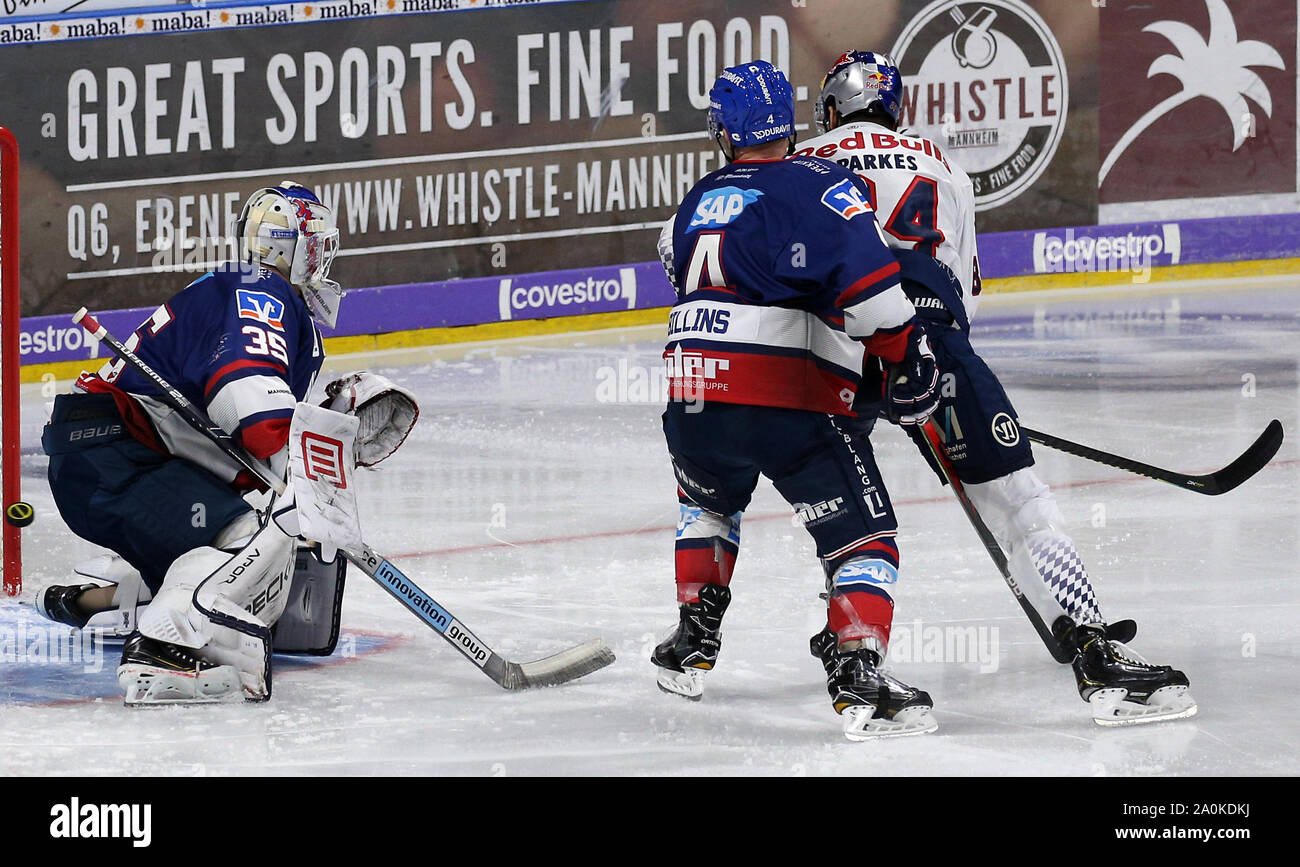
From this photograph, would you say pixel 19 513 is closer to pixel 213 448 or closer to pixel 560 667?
pixel 213 448

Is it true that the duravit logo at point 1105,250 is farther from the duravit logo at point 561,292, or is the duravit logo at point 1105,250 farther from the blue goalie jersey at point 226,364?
the blue goalie jersey at point 226,364

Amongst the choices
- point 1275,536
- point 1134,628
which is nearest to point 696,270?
point 1134,628

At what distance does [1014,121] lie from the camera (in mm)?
10102

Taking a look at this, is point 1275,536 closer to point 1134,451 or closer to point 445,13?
point 1134,451

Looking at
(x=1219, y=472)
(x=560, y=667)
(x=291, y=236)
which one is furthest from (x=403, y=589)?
(x=1219, y=472)

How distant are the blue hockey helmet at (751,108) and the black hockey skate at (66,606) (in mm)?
1924

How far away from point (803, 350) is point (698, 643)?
0.70 meters

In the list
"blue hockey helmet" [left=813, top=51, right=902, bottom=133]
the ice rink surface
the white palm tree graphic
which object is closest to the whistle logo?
the white palm tree graphic

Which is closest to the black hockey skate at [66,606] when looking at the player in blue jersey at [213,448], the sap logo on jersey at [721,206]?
the player in blue jersey at [213,448]

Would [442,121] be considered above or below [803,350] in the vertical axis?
above

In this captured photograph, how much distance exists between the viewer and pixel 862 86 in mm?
4133

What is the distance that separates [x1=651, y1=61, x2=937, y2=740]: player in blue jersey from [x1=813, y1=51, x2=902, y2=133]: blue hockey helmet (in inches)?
14.1

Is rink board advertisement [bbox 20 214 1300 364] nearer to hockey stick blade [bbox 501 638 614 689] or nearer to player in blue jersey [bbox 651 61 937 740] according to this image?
hockey stick blade [bbox 501 638 614 689]

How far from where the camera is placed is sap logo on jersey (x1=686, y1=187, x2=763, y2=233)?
145 inches
